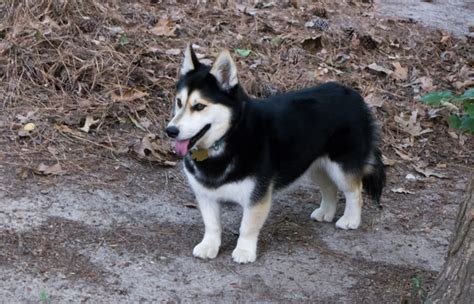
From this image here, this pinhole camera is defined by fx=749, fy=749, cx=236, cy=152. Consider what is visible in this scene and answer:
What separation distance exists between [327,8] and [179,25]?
201 centimetres

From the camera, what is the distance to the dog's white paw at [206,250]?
14.8ft

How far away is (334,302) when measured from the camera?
163 inches

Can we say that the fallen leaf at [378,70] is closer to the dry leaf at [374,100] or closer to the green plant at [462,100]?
the dry leaf at [374,100]

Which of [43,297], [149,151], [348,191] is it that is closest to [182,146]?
[43,297]

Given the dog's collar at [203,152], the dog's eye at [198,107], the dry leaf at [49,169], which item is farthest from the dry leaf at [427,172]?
the dry leaf at [49,169]

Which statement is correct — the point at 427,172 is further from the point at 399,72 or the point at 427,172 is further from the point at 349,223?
the point at 399,72

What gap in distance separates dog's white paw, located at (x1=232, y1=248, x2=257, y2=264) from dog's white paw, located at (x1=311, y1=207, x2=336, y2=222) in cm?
88

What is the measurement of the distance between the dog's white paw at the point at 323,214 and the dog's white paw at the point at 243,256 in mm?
879

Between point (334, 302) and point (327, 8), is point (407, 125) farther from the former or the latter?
point (334, 302)

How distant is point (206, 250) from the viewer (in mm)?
4504

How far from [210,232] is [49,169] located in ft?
4.58

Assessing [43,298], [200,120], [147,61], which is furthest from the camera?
[147,61]

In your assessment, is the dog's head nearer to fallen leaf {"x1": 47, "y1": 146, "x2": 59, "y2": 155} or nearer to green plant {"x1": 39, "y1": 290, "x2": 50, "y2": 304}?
green plant {"x1": 39, "y1": 290, "x2": 50, "y2": 304}

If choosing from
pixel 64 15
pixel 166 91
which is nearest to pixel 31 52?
pixel 64 15
